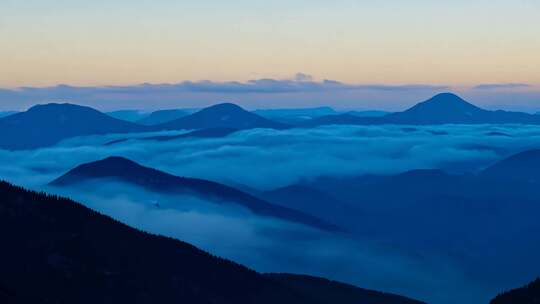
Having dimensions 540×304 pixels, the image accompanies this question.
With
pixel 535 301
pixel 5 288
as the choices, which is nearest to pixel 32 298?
pixel 5 288

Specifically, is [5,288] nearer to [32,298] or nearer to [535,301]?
[32,298]
